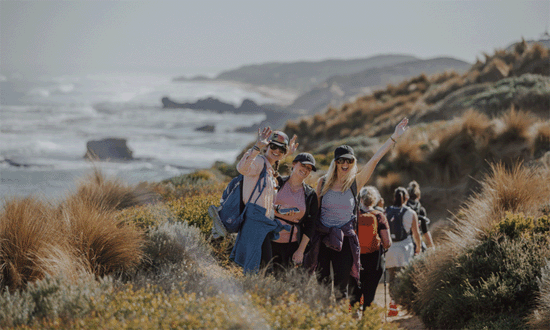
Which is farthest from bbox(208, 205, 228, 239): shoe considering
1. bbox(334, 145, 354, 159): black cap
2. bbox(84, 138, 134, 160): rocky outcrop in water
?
bbox(84, 138, 134, 160): rocky outcrop in water

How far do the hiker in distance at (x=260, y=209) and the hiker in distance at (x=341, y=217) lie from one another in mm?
489

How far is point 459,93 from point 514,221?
56.6 feet

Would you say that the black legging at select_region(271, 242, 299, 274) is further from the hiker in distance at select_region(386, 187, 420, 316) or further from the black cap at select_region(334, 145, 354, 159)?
the hiker in distance at select_region(386, 187, 420, 316)

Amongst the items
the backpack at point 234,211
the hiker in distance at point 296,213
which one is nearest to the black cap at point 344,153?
the hiker in distance at point 296,213

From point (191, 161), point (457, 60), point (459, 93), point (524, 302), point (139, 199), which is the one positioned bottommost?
point (191, 161)

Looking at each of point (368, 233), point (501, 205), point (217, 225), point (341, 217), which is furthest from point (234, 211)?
point (501, 205)

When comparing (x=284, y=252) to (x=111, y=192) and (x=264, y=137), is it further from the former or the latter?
(x=111, y=192)

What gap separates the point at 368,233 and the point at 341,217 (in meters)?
0.64

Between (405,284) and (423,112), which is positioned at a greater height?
(423,112)

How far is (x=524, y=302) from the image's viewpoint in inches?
221

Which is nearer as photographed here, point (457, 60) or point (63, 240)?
point (63, 240)

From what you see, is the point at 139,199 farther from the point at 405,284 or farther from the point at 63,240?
the point at 405,284

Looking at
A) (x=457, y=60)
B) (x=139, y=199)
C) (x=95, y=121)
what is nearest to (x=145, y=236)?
(x=139, y=199)

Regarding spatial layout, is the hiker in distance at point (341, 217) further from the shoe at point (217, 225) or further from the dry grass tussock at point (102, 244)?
the dry grass tussock at point (102, 244)
